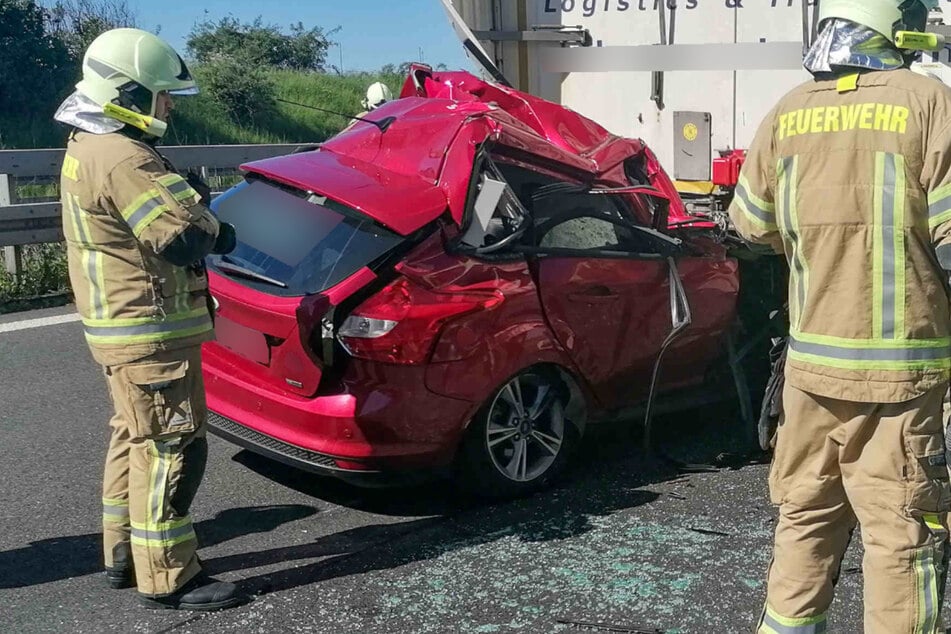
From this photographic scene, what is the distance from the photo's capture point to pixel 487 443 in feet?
15.4

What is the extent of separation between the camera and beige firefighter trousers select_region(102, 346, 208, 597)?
12.4 feet

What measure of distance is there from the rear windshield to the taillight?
0.18 metres

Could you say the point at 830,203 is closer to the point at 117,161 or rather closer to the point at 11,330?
the point at 117,161

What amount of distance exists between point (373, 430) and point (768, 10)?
11.4ft

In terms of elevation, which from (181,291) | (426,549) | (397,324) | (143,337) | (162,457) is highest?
(181,291)

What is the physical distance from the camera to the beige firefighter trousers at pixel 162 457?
12.4 ft

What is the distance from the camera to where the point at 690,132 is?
6.77 meters

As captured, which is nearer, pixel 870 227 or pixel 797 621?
pixel 870 227

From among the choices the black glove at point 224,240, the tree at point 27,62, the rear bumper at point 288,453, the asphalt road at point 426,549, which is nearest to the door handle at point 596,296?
the asphalt road at point 426,549

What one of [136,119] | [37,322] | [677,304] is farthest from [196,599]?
[37,322]

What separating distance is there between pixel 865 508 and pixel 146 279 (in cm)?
232

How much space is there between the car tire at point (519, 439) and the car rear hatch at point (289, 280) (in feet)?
2.39

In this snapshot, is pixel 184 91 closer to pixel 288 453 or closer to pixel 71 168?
pixel 71 168

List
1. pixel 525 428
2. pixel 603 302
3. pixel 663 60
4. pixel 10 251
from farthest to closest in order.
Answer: pixel 10 251 < pixel 663 60 < pixel 603 302 < pixel 525 428
